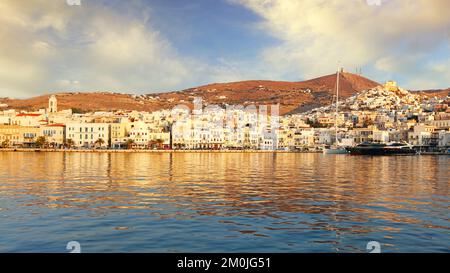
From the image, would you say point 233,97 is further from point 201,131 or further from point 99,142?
point 99,142

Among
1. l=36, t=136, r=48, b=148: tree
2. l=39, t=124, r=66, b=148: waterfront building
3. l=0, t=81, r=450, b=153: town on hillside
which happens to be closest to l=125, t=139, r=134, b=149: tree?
l=0, t=81, r=450, b=153: town on hillside

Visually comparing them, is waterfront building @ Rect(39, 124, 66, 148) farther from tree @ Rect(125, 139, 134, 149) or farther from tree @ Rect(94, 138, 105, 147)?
tree @ Rect(125, 139, 134, 149)

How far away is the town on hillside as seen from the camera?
54219mm

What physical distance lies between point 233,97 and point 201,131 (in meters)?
32.0

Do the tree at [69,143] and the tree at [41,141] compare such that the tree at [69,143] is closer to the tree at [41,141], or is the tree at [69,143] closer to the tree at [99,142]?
the tree at [41,141]

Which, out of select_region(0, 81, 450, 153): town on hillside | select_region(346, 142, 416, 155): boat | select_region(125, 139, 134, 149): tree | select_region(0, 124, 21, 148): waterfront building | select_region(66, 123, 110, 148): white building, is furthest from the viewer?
select_region(66, 123, 110, 148): white building

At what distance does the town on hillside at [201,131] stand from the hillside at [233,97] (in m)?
2.17

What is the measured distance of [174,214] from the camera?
6.44 m

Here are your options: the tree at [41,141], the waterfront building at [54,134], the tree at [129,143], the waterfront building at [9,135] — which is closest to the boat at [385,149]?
the tree at [129,143]

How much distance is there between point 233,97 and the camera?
298ft

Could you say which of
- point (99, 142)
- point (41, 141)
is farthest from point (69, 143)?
point (99, 142)
